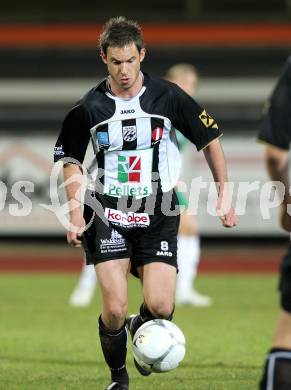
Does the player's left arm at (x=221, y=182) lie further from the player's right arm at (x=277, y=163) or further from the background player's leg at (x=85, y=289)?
the background player's leg at (x=85, y=289)

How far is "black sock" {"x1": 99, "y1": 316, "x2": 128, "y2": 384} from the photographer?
18.9 ft

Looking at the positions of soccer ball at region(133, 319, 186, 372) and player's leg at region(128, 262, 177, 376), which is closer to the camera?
soccer ball at region(133, 319, 186, 372)

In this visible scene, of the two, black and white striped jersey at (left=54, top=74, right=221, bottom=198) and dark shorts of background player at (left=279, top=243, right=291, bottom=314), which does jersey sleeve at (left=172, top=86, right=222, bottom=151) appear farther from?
dark shorts of background player at (left=279, top=243, right=291, bottom=314)

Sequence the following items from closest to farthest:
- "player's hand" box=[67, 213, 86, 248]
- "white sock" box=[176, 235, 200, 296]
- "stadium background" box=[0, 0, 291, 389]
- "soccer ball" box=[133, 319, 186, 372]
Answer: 1. "soccer ball" box=[133, 319, 186, 372]
2. "player's hand" box=[67, 213, 86, 248]
3. "white sock" box=[176, 235, 200, 296]
4. "stadium background" box=[0, 0, 291, 389]

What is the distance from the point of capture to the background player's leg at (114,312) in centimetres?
562

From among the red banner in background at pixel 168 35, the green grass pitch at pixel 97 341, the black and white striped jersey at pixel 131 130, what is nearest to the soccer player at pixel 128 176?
the black and white striped jersey at pixel 131 130

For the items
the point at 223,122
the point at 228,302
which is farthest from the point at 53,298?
the point at 223,122

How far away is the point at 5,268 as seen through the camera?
15648mm

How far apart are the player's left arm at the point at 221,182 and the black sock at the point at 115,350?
933 millimetres

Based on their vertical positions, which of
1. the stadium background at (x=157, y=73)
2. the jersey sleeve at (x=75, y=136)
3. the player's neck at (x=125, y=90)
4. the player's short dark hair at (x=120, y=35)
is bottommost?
the stadium background at (x=157, y=73)

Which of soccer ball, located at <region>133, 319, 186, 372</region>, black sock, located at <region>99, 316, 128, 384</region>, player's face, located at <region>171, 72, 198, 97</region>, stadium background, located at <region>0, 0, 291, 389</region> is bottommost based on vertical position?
stadium background, located at <region>0, 0, 291, 389</region>

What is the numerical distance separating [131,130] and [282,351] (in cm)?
215

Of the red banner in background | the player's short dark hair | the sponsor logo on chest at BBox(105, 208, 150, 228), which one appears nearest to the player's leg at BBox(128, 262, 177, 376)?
the sponsor logo on chest at BBox(105, 208, 150, 228)

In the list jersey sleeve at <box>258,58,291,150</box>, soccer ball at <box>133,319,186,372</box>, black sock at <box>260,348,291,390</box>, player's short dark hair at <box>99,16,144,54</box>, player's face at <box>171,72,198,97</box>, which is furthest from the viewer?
player's face at <box>171,72,198,97</box>
